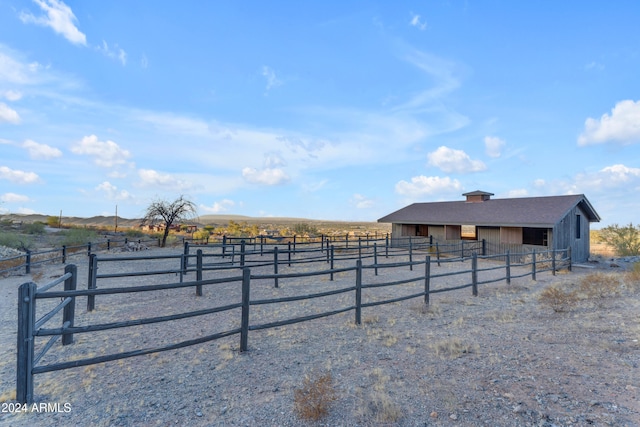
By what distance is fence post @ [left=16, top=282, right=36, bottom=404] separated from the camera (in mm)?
3156

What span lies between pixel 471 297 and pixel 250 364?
21.8 feet

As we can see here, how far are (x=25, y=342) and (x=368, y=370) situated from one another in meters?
3.76

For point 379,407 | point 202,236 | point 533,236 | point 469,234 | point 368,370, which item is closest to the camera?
point 379,407

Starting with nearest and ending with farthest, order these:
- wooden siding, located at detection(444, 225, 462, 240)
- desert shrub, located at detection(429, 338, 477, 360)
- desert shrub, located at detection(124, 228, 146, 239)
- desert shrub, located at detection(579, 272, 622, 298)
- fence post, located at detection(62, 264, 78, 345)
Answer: desert shrub, located at detection(429, 338, 477, 360)
fence post, located at detection(62, 264, 78, 345)
desert shrub, located at detection(579, 272, 622, 298)
wooden siding, located at detection(444, 225, 462, 240)
desert shrub, located at detection(124, 228, 146, 239)

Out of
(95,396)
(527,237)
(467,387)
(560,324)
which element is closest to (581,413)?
(467,387)

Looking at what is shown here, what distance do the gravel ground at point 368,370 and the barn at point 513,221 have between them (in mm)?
9607

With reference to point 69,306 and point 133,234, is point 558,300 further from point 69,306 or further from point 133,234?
point 133,234

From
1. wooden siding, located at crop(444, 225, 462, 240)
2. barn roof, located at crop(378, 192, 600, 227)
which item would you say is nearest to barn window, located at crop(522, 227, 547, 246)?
barn roof, located at crop(378, 192, 600, 227)

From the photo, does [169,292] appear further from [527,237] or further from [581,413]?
[527,237]

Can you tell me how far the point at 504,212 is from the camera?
59.8ft

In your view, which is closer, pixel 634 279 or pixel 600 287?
pixel 600 287

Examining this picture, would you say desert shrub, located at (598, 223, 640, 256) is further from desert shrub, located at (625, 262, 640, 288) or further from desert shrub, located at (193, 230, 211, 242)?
desert shrub, located at (193, 230, 211, 242)

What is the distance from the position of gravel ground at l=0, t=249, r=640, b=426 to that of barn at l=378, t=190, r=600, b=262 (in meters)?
9.61

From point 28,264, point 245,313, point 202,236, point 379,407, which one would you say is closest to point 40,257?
point 28,264
